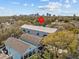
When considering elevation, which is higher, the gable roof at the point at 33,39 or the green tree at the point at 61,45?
the green tree at the point at 61,45

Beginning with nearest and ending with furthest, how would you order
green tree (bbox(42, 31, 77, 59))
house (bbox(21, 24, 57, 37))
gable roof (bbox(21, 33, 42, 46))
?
1. green tree (bbox(42, 31, 77, 59))
2. gable roof (bbox(21, 33, 42, 46))
3. house (bbox(21, 24, 57, 37))

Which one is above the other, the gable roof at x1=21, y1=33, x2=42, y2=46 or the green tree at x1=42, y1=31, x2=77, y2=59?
the green tree at x1=42, y1=31, x2=77, y2=59

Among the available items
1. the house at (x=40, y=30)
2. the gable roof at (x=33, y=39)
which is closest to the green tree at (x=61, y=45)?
the gable roof at (x=33, y=39)

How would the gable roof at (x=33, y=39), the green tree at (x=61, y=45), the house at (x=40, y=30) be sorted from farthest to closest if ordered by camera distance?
1. the house at (x=40, y=30)
2. the gable roof at (x=33, y=39)
3. the green tree at (x=61, y=45)

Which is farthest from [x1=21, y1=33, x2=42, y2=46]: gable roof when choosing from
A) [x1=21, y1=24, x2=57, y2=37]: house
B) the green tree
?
the green tree

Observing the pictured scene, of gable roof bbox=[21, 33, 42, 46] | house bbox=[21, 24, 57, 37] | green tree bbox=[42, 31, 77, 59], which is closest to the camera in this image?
green tree bbox=[42, 31, 77, 59]

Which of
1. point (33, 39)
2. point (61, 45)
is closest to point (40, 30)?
point (33, 39)

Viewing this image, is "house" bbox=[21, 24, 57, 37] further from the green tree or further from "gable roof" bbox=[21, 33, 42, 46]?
the green tree

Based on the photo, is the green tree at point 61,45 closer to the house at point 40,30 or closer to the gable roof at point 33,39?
the gable roof at point 33,39

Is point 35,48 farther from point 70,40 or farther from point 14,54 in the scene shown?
point 70,40

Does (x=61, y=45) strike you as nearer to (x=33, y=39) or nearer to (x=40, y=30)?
(x=33, y=39)

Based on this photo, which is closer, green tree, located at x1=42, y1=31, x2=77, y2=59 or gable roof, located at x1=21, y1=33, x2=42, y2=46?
green tree, located at x1=42, y1=31, x2=77, y2=59
